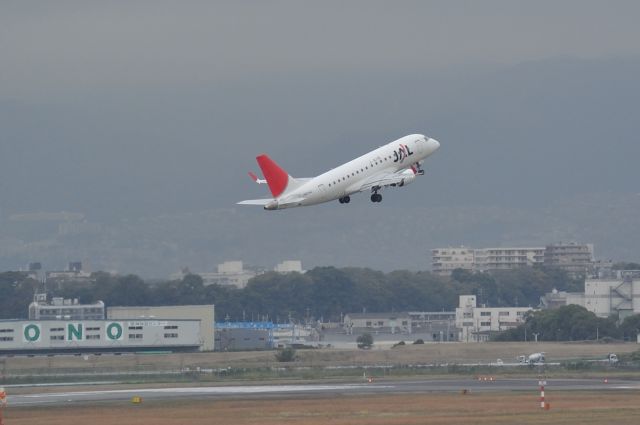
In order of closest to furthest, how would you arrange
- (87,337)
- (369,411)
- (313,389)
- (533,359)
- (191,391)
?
(369,411)
(313,389)
(191,391)
(533,359)
(87,337)

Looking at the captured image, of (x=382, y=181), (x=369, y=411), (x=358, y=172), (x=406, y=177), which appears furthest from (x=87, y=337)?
(x=369, y=411)

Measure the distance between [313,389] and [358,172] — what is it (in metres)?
20.7

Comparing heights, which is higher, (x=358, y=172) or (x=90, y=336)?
(x=358, y=172)

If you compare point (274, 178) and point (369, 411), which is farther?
point (274, 178)

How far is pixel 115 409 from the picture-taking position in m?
99.2

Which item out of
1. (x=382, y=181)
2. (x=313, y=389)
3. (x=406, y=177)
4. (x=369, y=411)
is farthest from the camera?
(x=406, y=177)

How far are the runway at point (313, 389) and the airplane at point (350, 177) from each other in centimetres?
1382

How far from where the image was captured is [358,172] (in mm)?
129125

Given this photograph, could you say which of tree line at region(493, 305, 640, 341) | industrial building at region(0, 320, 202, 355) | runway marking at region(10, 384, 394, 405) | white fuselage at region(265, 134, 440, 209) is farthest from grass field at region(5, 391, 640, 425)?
tree line at region(493, 305, 640, 341)

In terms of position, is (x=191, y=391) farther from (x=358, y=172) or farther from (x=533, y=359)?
(x=533, y=359)

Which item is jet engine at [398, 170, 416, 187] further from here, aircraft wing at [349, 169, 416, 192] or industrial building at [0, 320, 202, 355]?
industrial building at [0, 320, 202, 355]

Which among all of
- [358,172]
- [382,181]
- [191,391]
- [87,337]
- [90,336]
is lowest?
[191,391]

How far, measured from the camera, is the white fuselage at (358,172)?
12475cm

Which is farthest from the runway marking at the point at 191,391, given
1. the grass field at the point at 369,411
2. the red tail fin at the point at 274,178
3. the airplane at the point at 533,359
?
the airplane at the point at 533,359
